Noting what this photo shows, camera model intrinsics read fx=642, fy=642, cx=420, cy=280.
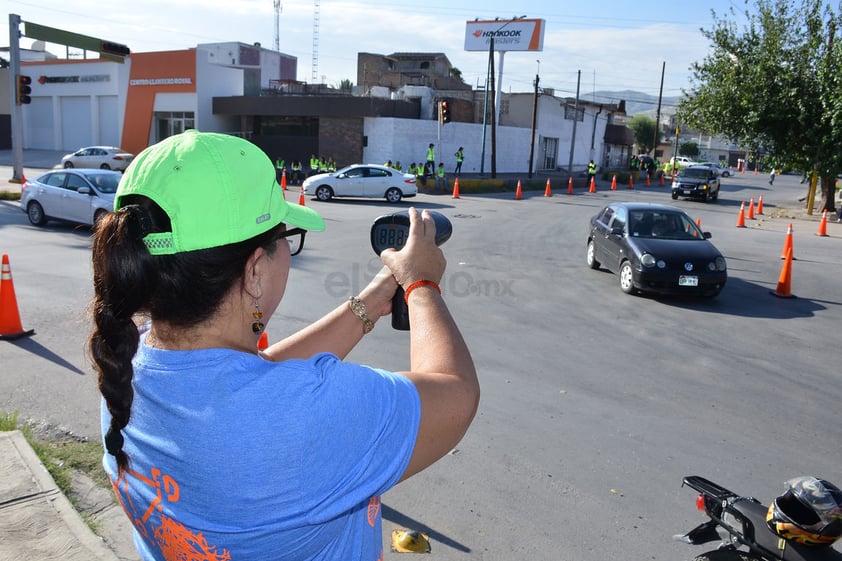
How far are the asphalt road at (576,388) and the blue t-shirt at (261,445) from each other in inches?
19.0

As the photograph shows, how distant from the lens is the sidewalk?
324 centimetres

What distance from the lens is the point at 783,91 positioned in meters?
24.9

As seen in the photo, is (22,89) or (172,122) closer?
(22,89)

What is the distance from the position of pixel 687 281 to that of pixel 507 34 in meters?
42.4

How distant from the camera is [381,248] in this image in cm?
198

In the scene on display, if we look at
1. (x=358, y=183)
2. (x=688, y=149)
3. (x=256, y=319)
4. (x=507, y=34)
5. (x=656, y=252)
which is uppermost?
(x=507, y=34)

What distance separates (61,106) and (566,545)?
5258cm

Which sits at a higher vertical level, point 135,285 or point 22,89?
point 22,89

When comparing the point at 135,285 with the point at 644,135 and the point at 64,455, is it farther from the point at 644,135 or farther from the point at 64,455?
the point at 644,135

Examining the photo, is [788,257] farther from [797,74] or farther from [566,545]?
[797,74]

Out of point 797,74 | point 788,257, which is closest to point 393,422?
point 788,257

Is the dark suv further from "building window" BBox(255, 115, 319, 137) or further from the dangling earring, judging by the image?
the dangling earring

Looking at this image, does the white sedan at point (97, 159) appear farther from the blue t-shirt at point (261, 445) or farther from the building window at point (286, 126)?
the blue t-shirt at point (261, 445)

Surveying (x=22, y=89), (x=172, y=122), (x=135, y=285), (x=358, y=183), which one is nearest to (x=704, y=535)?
(x=135, y=285)
